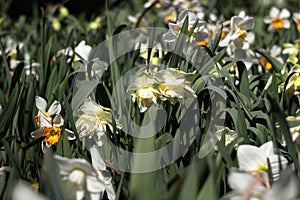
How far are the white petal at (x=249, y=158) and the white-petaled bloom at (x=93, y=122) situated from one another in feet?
1.16

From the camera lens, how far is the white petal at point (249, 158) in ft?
3.12

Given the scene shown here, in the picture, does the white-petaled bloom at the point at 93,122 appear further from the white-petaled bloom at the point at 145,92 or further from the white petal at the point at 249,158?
the white petal at the point at 249,158

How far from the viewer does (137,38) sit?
2473 millimetres

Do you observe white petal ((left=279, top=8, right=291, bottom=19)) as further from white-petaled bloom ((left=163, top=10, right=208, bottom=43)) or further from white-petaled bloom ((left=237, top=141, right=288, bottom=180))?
white-petaled bloom ((left=237, top=141, right=288, bottom=180))

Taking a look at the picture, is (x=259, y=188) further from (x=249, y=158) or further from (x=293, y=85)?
(x=293, y=85)

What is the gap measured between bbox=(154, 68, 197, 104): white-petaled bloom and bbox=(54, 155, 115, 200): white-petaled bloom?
39cm

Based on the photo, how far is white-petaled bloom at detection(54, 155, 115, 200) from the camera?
85 cm

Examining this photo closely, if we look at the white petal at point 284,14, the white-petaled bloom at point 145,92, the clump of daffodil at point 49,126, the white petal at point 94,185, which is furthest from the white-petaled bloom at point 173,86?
the white petal at point 284,14

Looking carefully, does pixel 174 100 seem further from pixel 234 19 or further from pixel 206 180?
Answer: pixel 234 19

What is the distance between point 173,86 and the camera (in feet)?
4.02

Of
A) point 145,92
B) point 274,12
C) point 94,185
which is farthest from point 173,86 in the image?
point 274,12

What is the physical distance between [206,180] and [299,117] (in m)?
0.39

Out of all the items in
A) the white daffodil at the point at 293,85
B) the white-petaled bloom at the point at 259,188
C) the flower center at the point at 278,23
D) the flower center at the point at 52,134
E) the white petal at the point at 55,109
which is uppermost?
the flower center at the point at 278,23

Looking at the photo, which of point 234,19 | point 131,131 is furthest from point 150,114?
point 234,19
